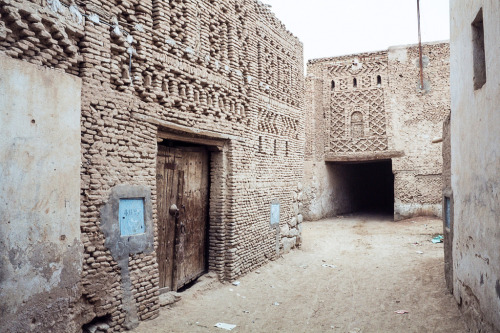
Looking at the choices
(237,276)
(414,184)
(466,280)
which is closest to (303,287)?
(237,276)

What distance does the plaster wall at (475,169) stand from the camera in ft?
12.0

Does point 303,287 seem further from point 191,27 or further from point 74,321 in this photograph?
point 191,27

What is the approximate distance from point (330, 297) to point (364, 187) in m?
15.1

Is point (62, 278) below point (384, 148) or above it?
below

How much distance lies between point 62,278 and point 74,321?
22.0 inches

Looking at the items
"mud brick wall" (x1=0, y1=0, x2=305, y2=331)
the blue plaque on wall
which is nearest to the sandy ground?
"mud brick wall" (x1=0, y1=0, x2=305, y2=331)

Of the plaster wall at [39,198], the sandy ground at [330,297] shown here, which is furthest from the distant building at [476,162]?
the plaster wall at [39,198]

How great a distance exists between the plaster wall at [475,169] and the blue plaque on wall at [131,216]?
4.25 m

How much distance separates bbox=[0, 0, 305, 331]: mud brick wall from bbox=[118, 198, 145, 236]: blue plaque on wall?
0.26 metres

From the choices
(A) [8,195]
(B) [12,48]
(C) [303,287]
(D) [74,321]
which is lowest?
(C) [303,287]

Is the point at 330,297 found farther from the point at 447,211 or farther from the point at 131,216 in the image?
the point at 131,216

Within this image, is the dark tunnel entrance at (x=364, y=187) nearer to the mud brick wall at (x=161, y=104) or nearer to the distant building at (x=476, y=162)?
the mud brick wall at (x=161, y=104)

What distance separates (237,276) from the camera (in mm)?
7277

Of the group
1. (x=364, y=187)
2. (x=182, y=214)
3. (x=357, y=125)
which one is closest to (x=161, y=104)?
(x=182, y=214)
